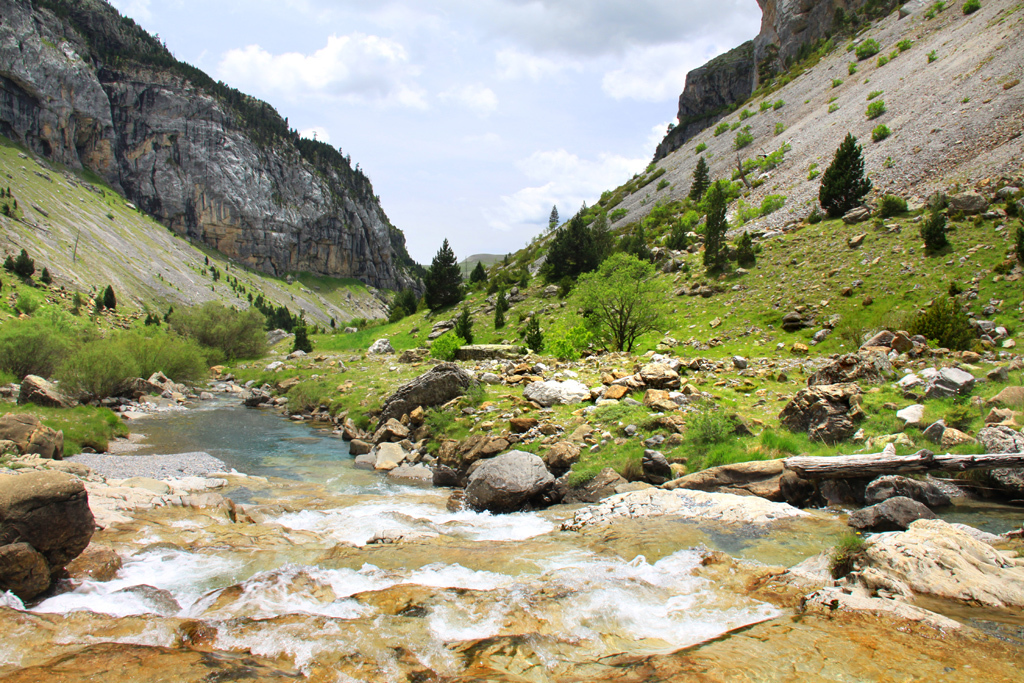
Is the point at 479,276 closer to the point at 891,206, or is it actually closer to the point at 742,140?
the point at 742,140

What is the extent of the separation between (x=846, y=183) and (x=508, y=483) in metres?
32.6

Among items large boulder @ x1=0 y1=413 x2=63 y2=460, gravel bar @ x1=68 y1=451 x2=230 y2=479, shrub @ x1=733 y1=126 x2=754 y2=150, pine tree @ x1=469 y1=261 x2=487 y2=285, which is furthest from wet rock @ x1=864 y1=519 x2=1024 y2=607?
shrub @ x1=733 y1=126 x2=754 y2=150

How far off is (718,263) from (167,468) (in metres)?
30.7

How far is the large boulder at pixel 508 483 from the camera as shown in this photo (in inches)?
370

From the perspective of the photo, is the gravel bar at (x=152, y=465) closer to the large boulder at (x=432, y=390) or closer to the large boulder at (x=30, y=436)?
the large boulder at (x=30, y=436)

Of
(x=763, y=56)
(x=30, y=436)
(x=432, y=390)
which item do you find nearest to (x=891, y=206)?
(x=432, y=390)

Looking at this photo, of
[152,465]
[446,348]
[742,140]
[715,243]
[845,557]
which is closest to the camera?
[845,557]

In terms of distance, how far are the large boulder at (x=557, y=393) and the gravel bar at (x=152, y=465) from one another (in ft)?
32.0

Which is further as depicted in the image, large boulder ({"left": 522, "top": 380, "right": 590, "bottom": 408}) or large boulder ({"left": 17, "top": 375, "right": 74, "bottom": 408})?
large boulder ({"left": 17, "top": 375, "right": 74, "bottom": 408})

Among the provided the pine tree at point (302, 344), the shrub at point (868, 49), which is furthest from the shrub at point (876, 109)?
the pine tree at point (302, 344)

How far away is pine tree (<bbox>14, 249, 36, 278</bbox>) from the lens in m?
67.1

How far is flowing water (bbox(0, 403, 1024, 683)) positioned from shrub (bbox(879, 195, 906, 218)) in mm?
28044

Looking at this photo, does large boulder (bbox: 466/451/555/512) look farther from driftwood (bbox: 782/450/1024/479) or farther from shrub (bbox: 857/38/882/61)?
shrub (bbox: 857/38/882/61)

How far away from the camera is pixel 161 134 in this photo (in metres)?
151
